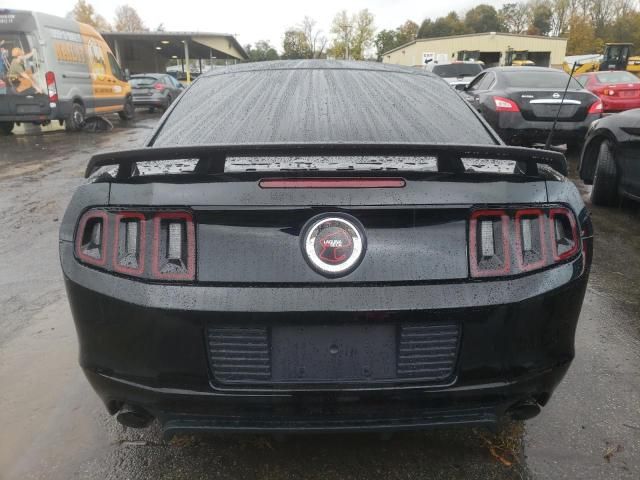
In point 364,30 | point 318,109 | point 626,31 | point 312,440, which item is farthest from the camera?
point 364,30

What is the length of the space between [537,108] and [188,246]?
762cm

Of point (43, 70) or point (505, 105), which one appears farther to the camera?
point (43, 70)

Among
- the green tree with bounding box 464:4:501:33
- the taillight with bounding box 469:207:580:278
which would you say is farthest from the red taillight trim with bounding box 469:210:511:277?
the green tree with bounding box 464:4:501:33

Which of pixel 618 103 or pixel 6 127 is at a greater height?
pixel 618 103

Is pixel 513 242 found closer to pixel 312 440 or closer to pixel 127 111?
pixel 312 440

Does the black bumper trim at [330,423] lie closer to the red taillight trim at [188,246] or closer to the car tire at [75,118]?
the red taillight trim at [188,246]

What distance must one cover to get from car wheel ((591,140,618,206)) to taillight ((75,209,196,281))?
5196mm

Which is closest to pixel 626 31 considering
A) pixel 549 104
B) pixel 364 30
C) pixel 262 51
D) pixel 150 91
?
pixel 364 30

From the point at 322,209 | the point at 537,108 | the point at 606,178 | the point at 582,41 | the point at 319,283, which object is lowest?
the point at 606,178

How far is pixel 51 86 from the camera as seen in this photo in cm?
1198

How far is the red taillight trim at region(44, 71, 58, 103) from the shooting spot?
11875mm

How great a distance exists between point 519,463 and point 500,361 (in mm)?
610

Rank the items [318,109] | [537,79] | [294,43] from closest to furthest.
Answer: [318,109]
[537,79]
[294,43]

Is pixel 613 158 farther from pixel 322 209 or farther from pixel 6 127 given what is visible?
pixel 6 127
